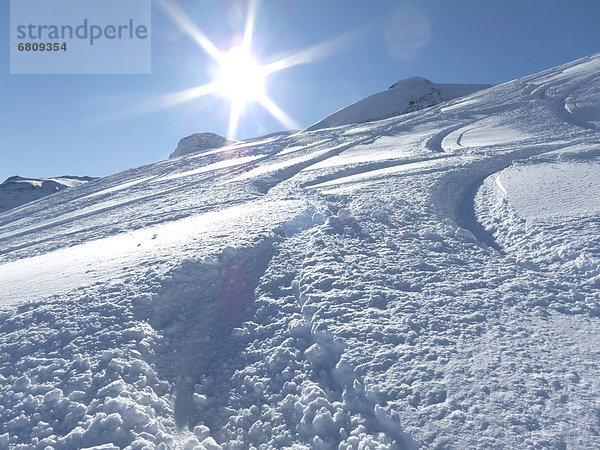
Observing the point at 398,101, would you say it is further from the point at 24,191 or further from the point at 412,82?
the point at 24,191

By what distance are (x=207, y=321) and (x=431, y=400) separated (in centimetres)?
141

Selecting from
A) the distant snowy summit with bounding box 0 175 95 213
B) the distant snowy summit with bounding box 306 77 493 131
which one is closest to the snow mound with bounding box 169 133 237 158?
the distant snowy summit with bounding box 306 77 493 131

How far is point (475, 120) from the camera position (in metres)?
9.14

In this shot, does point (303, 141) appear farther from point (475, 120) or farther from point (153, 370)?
point (153, 370)

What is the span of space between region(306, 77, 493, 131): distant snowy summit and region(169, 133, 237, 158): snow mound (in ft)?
24.2

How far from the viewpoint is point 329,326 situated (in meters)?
1.89

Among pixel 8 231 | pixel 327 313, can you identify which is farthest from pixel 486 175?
pixel 8 231

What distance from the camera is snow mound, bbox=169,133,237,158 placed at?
2523 cm

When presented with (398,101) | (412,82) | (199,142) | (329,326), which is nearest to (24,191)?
(199,142)

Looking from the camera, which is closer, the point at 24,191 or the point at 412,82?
the point at 412,82

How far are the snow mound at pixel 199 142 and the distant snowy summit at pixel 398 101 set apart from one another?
7.38 metres

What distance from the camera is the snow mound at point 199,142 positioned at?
82.8 ft

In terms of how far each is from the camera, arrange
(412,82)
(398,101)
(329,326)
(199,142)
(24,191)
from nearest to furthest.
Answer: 1. (329,326)
2. (398,101)
3. (199,142)
4. (412,82)
5. (24,191)

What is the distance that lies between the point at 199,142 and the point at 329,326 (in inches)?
1064
